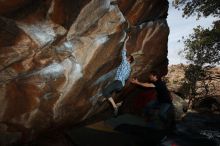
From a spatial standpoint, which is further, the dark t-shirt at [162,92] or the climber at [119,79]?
the climber at [119,79]

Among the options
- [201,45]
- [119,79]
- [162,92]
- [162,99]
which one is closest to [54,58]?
[119,79]

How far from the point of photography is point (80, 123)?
466 inches

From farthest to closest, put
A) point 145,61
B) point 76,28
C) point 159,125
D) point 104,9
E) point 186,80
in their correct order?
point 186,80 < point 145,61 < point 159,125 < point 104,9 < point 76,28

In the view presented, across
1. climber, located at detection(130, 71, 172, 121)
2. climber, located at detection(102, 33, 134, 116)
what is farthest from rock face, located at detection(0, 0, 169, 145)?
climber, located at detection(130, 71, 172, 121)

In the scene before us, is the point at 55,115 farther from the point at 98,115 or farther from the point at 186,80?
the point at 186,80

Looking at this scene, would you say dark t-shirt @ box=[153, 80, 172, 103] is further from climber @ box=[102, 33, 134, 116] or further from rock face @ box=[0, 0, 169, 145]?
rock face @ box=[0, 0, 169, 145]

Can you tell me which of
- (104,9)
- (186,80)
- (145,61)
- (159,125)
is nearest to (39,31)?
(104,9)

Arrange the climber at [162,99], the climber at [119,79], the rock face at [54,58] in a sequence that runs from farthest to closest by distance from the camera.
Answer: the climber at [119,79], the climber at [162,99], the rock face at [54,58]

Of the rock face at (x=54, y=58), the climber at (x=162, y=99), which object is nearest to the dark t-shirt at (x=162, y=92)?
the climber at (x=162, y=99)

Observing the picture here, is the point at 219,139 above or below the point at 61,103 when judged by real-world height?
below

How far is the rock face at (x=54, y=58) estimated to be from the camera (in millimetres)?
8156

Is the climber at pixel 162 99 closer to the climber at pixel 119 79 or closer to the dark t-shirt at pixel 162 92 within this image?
the dark t-shirt at pixel 162 92

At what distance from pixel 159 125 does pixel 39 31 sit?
545 centimetres

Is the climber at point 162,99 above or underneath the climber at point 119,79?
underneath
